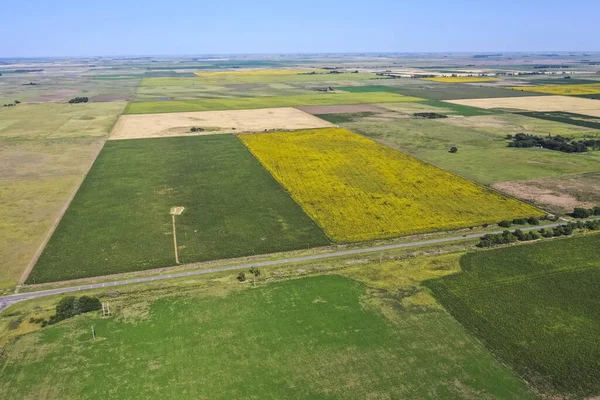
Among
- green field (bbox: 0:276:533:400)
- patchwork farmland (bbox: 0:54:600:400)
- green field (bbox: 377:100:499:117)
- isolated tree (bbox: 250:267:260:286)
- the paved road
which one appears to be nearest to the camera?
green field (bbox: 0:276:533:400)

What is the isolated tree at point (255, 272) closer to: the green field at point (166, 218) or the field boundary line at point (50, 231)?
the green field at point (166, 218)

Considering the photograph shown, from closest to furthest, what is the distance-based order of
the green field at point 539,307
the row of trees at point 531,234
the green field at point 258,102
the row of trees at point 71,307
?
the green field at point 539,307, the row of trees at point 71,307, the row of trees at point 531,234, the green field at point 258,102

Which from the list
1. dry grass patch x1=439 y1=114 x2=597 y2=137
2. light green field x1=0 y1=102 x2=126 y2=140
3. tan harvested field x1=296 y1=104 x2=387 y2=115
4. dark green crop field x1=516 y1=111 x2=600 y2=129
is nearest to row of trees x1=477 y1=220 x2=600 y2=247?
dry grass patch x1=439 y1=114 x2=597 y2=137

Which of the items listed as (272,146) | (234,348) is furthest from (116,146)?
(234,348)

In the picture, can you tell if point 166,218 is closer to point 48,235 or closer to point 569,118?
point 48,235

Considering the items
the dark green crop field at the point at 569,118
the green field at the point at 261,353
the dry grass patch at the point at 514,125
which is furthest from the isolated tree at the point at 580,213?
the dark green crop field at the point at 569,118

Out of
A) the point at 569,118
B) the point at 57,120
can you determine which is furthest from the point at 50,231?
the point at 569,118

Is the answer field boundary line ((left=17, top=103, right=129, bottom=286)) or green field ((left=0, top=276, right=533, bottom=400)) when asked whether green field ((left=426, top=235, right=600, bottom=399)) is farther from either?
field boundary line ((left=17, top=103, right=129, bottom=286))
